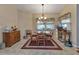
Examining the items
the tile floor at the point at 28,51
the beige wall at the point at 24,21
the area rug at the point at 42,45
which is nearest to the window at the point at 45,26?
the beige wall at the point at 24,21

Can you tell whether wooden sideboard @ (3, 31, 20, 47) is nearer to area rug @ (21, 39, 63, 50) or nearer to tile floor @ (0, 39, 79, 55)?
tile floor @ (0, 39, 79, 55)

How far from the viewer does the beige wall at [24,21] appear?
13.7ft

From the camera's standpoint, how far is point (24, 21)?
4.32 m

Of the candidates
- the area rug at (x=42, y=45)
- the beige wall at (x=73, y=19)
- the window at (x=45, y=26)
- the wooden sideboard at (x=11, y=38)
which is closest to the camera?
the beige wall at (x=73, y=19)

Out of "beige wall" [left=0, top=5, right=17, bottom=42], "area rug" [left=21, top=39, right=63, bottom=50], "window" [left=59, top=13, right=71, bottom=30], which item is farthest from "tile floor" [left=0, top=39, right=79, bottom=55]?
"beige wall" [left=0, top=5, right=17, bottom=42]

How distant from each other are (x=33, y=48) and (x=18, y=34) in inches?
26.7

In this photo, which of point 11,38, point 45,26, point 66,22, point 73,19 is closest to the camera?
point 73,19

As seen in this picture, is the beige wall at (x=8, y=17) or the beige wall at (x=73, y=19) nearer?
the beige wall at (x=73, y=19)

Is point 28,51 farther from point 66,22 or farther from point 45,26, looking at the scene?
point 66,22

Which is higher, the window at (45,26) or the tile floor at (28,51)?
the window at (45,26)

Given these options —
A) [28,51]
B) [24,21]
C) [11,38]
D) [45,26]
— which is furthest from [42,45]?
[11,38]

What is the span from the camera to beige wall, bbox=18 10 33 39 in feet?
13.7

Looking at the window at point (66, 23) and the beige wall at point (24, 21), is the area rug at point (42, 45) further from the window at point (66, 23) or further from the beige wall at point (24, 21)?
the window at point (66, 23)
